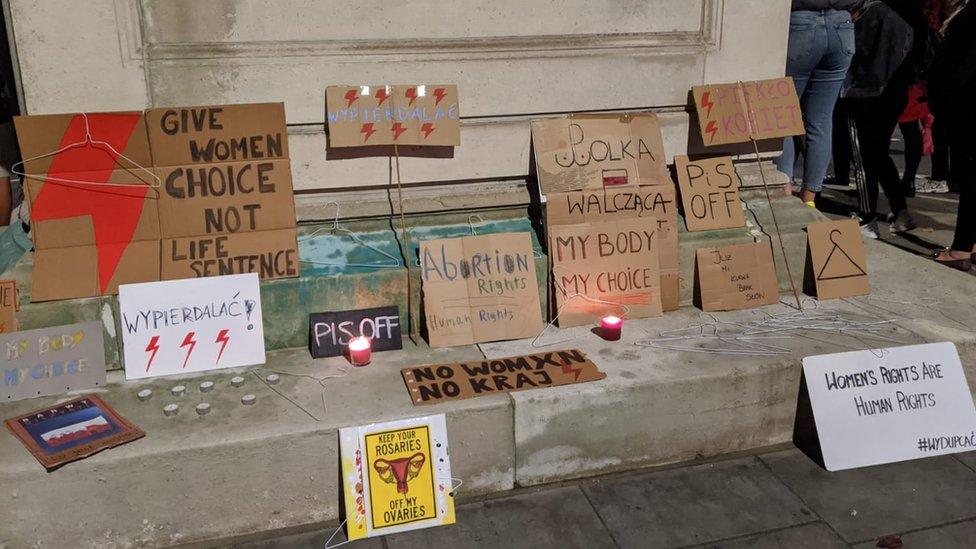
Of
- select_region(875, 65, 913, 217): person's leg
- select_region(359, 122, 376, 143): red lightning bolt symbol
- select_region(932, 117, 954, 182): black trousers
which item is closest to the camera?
select_region(359, 122, 376, 143): red lightning bolt symbol

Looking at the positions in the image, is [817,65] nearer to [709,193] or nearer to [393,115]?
[709,193]

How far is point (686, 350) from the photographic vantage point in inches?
146

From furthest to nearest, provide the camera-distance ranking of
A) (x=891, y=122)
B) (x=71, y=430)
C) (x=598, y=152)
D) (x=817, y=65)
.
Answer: (x=891, y=122)
(x=817, y=65)
(x=598, y=152)
(x=71, y=430)

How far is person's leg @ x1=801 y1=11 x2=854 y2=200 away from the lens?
5.39 metres

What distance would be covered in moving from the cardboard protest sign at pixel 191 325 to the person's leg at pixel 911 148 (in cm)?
648

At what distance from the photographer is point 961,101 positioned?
526 centimetres

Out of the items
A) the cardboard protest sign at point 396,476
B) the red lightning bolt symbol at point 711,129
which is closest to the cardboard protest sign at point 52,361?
the cardboard protest sign at point 396,476

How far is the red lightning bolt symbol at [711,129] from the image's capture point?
4.45m

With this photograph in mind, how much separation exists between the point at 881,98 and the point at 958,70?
53.7 inches

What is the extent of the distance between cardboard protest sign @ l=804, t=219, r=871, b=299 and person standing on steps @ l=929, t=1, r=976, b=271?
129 cm

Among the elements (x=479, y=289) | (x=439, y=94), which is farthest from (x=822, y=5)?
(x=479, y=289)

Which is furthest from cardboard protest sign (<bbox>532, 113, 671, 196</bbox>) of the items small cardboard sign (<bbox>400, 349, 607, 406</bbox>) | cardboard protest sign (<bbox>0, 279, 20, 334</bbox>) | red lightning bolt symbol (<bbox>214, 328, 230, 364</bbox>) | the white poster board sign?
cardboard protest sign (<bbox>0, 279, 20, 334</bbox>)

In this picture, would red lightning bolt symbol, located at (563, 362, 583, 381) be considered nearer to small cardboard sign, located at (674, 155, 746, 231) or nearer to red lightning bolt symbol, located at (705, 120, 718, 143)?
small cardboard sign, located at (674, 155, 746, 231)

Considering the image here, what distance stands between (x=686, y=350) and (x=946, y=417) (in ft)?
3.91
